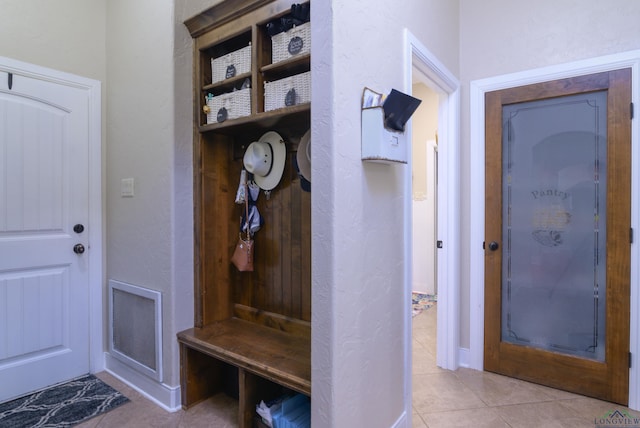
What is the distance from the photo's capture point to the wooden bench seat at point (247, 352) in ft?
5.01

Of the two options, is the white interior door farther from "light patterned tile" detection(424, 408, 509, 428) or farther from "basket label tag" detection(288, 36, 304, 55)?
"light patterned tile" detection(424, 408, 509, 428)

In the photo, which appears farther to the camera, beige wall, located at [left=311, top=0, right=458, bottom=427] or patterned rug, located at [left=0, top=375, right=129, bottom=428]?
patterned rug, located at [left=0, top=375, right=129, bottom=428]

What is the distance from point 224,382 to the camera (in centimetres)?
214

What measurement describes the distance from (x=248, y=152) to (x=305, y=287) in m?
0.86

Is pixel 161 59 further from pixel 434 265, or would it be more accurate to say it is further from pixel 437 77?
pixel 434 265

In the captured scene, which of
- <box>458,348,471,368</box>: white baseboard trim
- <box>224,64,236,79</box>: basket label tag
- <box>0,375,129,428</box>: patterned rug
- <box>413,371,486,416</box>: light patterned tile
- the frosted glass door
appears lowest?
<box>413,371,486,416</box>: light patterned tile

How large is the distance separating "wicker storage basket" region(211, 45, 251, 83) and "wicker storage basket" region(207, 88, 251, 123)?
4.7 inches

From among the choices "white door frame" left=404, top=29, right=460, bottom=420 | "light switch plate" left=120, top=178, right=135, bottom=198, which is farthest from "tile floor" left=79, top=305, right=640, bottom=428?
"light switch plate" left=120, top=178, right=135, bottom=198

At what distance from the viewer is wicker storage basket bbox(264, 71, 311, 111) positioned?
1597 mm

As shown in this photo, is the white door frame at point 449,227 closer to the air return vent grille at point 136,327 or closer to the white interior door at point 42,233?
the air return vent grille at point 136,327

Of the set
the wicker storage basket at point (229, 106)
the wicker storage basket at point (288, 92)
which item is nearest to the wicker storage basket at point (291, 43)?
the wicker storage basket at point (288, 92)

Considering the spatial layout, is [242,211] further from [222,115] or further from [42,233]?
[42,233]

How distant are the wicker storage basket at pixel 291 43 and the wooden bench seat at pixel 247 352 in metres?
1.49

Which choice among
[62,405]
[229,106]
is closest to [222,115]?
[229,106]
